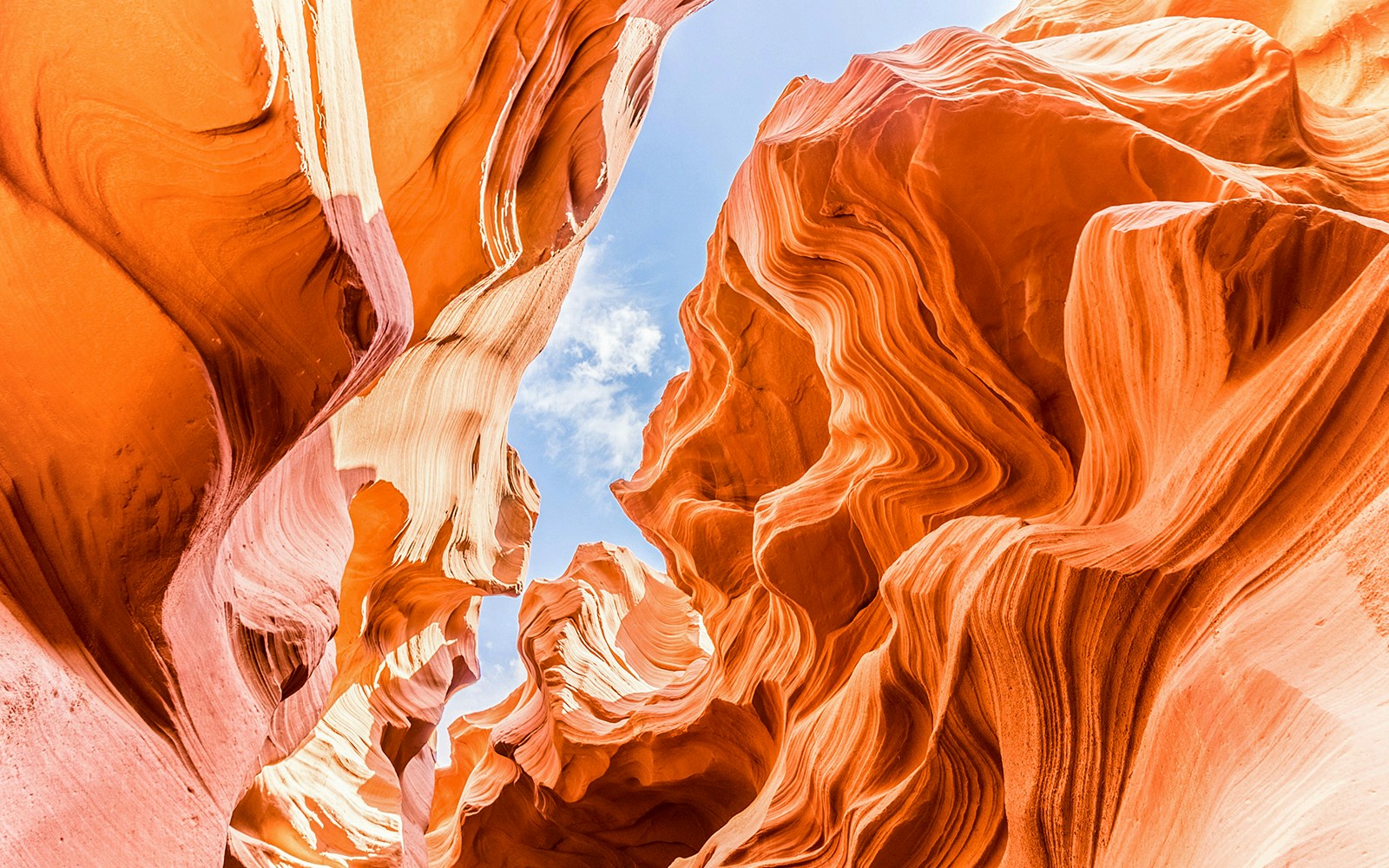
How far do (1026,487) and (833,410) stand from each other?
2476mm

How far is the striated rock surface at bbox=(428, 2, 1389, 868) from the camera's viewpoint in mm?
2613

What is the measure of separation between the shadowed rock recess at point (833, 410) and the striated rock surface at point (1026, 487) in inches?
1.0

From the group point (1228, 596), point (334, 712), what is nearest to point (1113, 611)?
point (1228, 596)

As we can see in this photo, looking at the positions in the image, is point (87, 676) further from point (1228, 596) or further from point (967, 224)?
point (967, 224)

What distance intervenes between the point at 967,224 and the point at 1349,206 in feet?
8.08

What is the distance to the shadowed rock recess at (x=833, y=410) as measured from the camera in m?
2.82

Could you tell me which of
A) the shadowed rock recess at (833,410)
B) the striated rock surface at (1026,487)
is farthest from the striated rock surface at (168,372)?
the striated rock surface at (1026,487)

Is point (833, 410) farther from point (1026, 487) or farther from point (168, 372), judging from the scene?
point (168, 372)

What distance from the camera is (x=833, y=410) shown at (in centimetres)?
811

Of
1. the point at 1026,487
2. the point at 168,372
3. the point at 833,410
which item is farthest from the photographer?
the point at 833,410

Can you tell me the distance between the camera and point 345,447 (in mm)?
8539

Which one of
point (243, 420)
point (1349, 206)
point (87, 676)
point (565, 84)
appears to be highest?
point (565, 84)

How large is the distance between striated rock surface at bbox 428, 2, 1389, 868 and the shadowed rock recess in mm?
26

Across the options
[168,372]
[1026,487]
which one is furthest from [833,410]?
[168,372]
